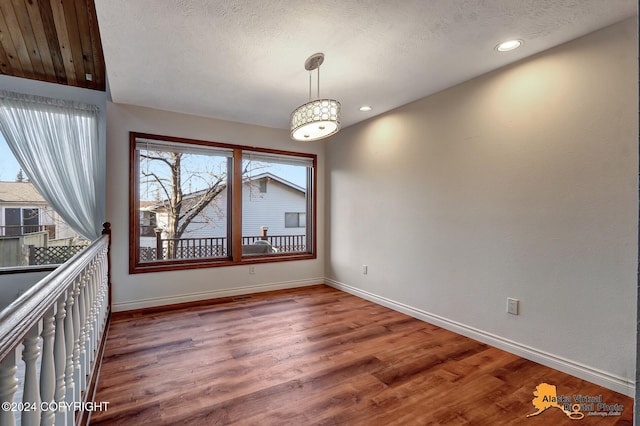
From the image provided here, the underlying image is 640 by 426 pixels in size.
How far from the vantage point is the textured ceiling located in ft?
6.08

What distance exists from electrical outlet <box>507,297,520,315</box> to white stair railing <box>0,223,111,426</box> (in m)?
2.91

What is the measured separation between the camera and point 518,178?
8.05 feet

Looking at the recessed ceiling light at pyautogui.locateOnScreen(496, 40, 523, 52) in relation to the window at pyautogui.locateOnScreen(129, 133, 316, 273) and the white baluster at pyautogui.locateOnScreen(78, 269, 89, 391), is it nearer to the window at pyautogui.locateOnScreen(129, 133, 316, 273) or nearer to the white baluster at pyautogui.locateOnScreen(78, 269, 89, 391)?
the window at pyautogui.locateOnScreen(129, 133, 316, 273)

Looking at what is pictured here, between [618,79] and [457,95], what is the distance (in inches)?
45.9

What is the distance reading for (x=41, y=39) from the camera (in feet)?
8.50

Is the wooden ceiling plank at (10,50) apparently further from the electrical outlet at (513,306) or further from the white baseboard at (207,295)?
the electrical outlet at (513,306)

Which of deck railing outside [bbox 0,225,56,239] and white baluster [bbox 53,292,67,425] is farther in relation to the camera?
deck railing outside [bbox 0,225,56,239]

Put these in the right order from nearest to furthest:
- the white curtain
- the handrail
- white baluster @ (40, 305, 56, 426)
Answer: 1. the handrail
2. white baluster @ (40, 305, 56, 426)
3. the white curtain

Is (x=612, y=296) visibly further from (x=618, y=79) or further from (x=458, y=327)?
(x=618, y=79)

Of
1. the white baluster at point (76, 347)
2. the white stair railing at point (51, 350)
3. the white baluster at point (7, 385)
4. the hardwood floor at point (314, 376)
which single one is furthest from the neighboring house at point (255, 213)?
the white baluster at point (7, 385)

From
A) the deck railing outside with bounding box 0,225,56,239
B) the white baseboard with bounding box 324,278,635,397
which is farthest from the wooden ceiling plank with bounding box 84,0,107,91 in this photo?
the white baseboard with bounding box 324,278,635,397

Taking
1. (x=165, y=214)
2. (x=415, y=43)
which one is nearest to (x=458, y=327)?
(x=415, y=43)

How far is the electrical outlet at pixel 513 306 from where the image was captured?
2451 millimetres

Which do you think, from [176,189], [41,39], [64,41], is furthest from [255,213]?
[41,39]
